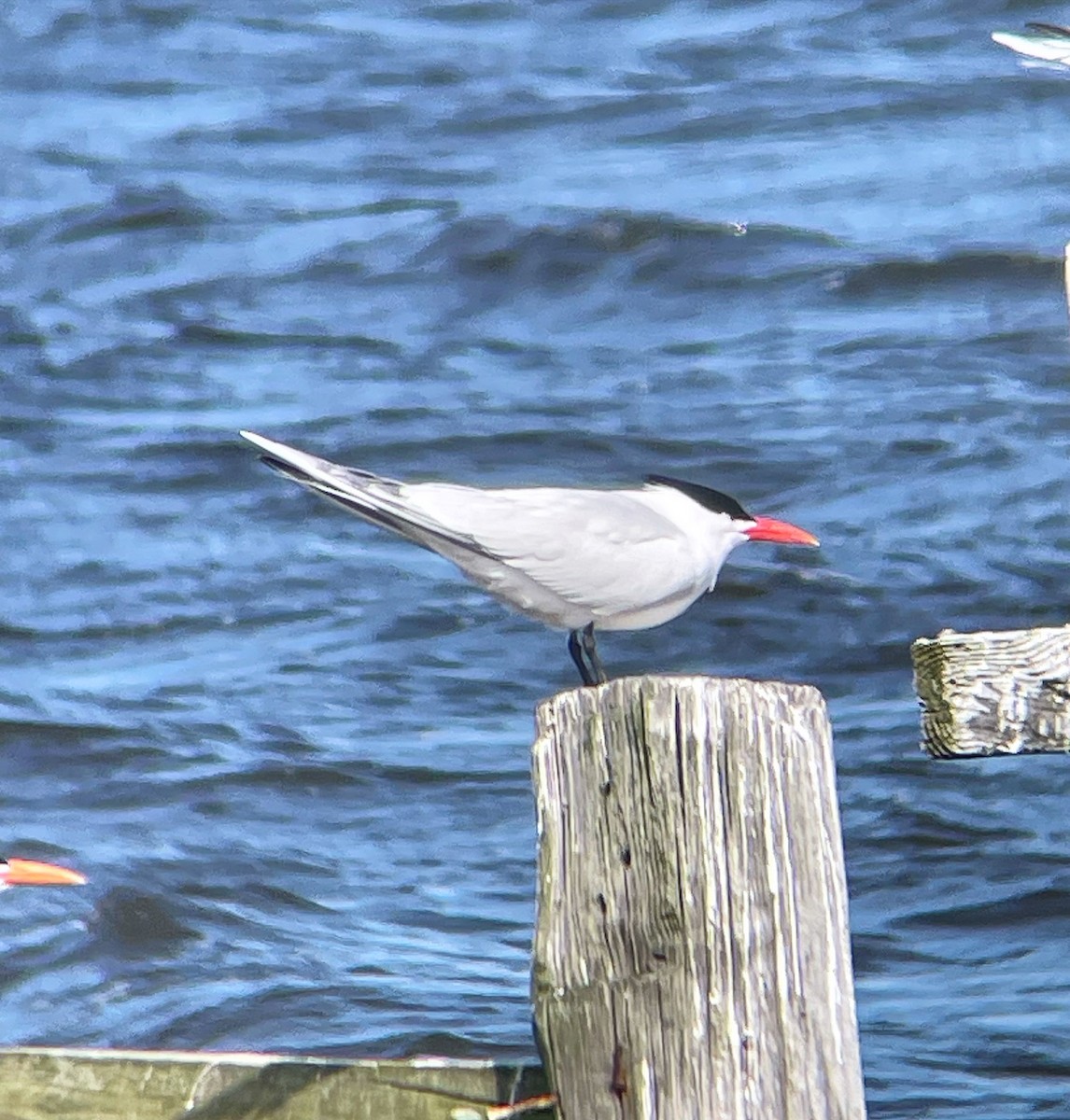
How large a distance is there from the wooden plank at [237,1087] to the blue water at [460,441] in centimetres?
279

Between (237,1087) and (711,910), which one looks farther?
(237,1087)

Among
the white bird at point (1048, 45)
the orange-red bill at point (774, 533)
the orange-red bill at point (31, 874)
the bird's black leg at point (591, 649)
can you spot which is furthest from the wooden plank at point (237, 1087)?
the white bird at point (1048, 45)

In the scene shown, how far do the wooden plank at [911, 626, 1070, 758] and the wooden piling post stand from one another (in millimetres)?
325

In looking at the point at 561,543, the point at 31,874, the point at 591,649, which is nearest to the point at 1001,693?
the point at 561,543

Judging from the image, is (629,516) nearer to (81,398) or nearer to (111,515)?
(111,515)

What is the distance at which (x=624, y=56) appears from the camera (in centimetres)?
1686

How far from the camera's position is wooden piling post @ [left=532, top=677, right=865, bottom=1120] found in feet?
9.13

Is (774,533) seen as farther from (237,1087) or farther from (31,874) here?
(237,1087)

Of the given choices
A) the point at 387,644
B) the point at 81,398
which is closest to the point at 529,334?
the point at 81,398

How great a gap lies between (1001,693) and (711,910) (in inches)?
22.0

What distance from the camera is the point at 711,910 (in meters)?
2.80

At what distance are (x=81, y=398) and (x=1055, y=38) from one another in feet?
21.9

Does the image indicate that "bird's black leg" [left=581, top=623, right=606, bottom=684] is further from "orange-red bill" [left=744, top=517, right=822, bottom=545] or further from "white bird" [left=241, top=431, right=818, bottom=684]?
"orange-red bill" [left=744, top=517, right=822, bottom=545]

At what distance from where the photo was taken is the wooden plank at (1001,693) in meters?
3.08
